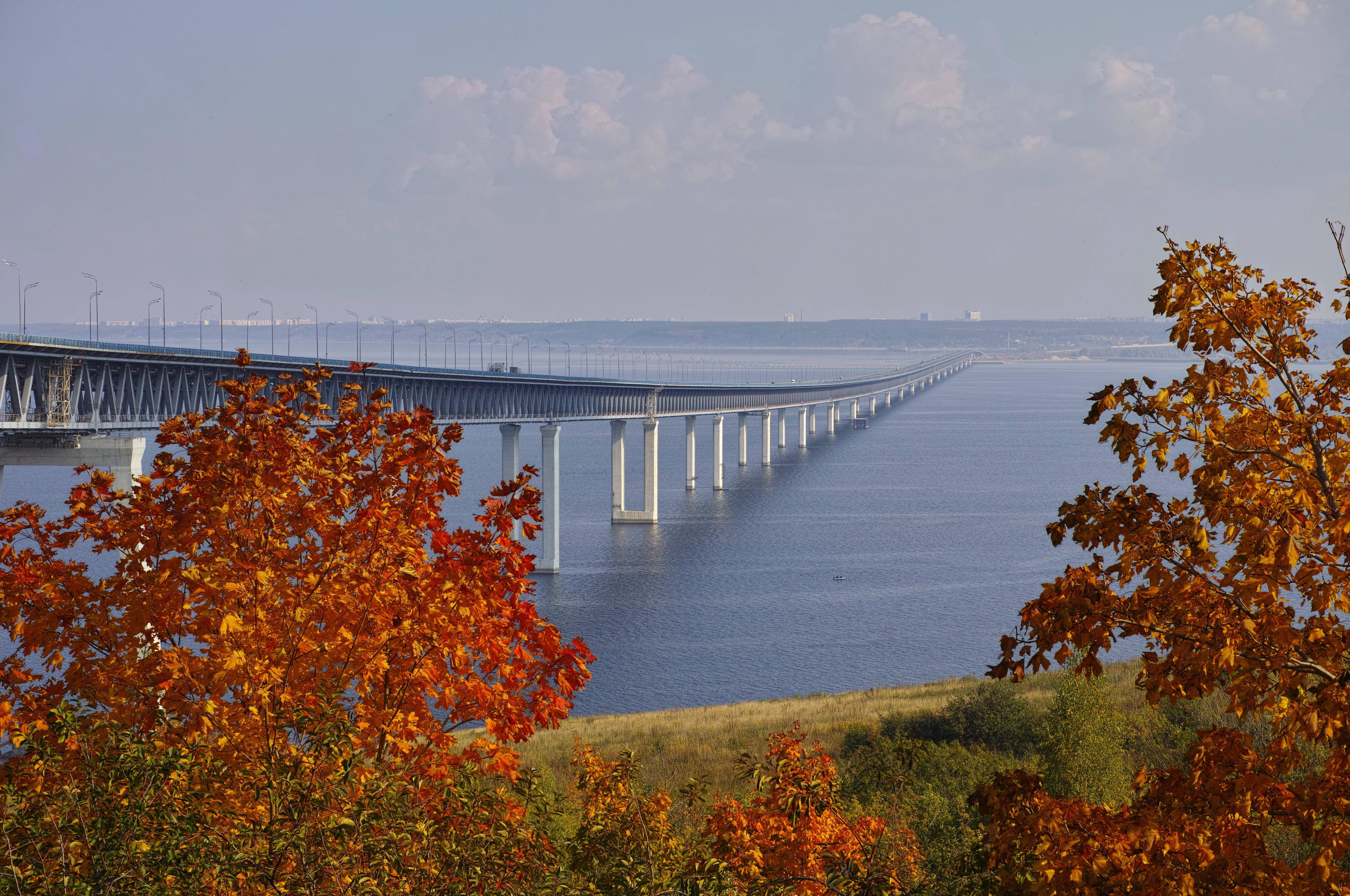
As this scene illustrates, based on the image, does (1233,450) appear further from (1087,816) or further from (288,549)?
(288,549)

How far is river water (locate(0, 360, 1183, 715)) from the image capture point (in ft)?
204

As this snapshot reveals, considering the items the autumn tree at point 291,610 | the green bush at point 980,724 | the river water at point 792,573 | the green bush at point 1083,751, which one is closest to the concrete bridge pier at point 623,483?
the river water at point 792,573

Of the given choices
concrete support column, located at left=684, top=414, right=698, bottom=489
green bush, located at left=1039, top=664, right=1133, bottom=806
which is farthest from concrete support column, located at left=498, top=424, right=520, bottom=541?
green bush, located at left=1039, top=664, right=1133, bottom=806

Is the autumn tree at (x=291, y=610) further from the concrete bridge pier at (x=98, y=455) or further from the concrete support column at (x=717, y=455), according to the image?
the concrete support column at (x=717, y=455)

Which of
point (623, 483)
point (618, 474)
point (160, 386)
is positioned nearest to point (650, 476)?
point (623, 483)

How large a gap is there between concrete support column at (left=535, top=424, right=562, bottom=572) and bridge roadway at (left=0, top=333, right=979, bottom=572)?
140 millimetres

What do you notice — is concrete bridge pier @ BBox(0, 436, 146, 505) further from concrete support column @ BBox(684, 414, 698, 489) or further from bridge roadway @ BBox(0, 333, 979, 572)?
concrete support column @ BBox(684, 414, 698, 489)

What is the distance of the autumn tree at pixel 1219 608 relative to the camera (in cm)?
820

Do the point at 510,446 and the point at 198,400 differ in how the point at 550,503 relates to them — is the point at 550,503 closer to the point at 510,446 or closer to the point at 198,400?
the point at 510,446

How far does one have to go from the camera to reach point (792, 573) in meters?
88.2

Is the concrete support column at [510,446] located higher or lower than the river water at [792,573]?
higher

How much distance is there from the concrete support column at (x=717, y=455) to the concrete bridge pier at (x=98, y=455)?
92.9m

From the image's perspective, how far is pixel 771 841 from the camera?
51.5ft

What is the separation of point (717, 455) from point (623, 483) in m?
36.0
